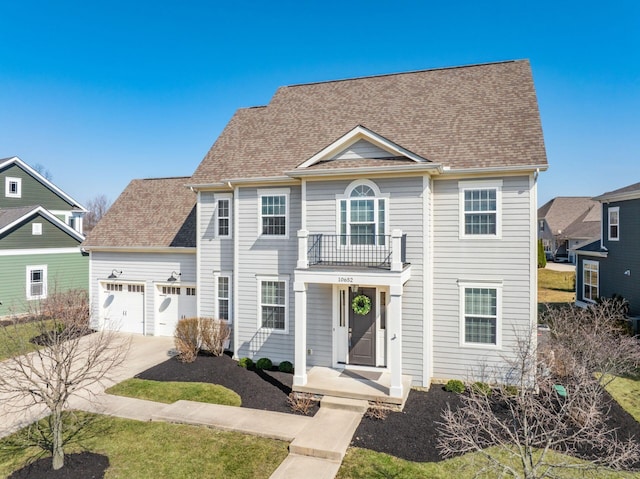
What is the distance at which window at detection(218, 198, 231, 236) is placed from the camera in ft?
46.1

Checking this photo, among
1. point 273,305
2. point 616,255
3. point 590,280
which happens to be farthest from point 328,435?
point 590,280

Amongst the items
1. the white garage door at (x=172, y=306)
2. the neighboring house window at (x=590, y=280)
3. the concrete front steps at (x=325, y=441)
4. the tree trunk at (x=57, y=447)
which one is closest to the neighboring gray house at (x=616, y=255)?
the neighboring house window at (x=590, y=280)

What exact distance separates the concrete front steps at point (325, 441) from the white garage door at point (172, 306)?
27.9ft

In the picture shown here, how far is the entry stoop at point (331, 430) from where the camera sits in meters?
7.68

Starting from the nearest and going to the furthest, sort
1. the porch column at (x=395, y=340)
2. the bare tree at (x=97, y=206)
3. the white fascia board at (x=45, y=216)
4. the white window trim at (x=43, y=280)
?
the porch column at (x=395, y=340) < the white fascia board at (x=45, y=216) < the white window trim at (x=43, y=280) < the bare tree at (x=97, y=206)

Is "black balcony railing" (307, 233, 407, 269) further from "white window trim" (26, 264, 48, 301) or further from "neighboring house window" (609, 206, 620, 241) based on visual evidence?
"white window trim" (26, 264, 48, 301)

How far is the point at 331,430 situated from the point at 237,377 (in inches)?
166

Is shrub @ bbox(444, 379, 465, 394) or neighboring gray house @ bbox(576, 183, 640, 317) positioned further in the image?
neighboring gray house @ bbox(576, 183, 640, 317)

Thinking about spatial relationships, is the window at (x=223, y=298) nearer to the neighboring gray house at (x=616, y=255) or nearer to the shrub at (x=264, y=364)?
the shrub at (x=264, y=364)

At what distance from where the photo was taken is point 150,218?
18.0m

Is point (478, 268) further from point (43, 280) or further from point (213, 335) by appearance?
point (43, 280)

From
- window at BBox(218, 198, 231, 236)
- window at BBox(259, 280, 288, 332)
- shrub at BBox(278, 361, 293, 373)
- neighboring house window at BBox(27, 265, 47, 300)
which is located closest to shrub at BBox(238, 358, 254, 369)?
shrub at BBox(278, 361, 293, 373)

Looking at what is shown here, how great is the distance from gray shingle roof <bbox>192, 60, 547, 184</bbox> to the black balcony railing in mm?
2850

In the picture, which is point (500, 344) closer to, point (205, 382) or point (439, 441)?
point (439, 441)
